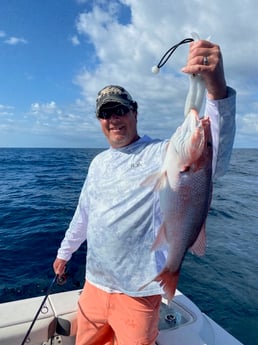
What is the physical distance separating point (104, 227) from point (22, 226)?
7.11 m

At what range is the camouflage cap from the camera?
262cm

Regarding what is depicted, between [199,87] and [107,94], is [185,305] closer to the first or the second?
[107,94]

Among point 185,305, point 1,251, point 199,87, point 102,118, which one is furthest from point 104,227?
point 1,251

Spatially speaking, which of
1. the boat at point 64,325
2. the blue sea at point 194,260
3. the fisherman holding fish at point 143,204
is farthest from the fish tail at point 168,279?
the blue sea at point 194,260

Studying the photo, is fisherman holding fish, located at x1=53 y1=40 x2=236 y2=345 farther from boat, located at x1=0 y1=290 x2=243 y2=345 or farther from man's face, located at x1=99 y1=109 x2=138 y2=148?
boat, located at x1=0 y1=290 x2=243 y2=345

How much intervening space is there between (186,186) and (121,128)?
43.4 inches

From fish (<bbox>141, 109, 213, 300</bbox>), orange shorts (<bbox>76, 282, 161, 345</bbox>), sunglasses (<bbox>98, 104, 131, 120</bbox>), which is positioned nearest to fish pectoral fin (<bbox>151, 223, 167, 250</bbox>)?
fish (<bbox>141, 109, 213, 300</bbox>)

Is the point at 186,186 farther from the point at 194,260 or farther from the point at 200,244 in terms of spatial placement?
the point at 194,260

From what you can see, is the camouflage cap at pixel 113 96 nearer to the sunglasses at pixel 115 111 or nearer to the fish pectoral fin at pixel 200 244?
the sunglasses at pixel 115 111

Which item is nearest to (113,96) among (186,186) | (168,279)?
(186,186)

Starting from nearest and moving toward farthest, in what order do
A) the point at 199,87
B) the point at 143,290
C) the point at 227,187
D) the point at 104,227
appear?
the point at 199,87, the point at 143,290, the point at 104,227, the point at 227,187

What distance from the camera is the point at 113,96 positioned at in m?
2.63

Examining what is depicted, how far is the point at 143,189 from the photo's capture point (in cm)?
242

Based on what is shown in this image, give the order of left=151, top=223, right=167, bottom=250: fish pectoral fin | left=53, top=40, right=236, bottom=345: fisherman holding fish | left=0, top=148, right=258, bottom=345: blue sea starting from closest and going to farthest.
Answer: left=53, top=40, right=236, bottom=345: fisherman holding fish < left=151, top=223, right=167, bottom=250: fish pectoral fin < left=0, top=148, right=258, bottom=345: blue sea
